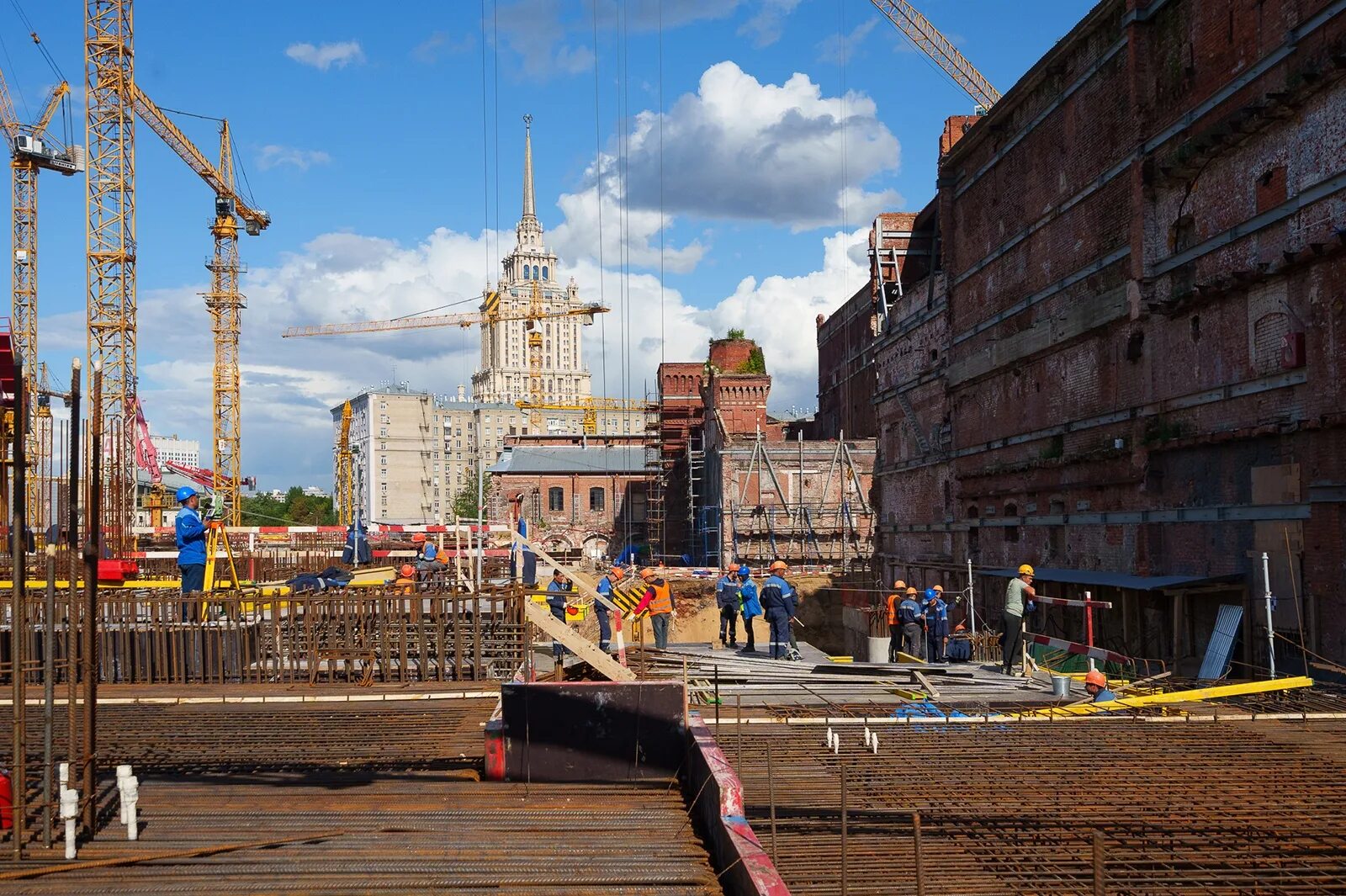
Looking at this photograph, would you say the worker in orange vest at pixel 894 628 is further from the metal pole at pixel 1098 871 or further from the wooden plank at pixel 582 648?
the metal pole at pixel 1098 871

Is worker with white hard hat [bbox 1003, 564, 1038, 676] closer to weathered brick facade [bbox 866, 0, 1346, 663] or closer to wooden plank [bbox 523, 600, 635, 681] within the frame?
weathered brick facade [bbox 866, 0, 1346, 663]

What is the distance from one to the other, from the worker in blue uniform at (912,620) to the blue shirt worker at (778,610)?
303cm

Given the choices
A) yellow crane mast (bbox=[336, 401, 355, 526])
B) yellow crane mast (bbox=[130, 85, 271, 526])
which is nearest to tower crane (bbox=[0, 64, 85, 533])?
yellow crane mast (bbox=[130, 85, 271, 526])

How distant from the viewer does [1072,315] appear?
2511 centimetres

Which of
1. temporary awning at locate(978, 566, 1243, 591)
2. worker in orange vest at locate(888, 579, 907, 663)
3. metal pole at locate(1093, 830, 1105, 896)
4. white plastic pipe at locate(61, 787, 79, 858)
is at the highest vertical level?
temporary awning at locate(978, 566, 1243, 591)

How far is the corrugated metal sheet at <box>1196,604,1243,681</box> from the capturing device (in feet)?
55.8

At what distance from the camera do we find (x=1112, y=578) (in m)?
22.0

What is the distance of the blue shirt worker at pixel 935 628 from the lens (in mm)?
21172

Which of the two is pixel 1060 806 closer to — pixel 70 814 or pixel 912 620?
pixel 70 814

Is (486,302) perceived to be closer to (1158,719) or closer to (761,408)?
(761,408)

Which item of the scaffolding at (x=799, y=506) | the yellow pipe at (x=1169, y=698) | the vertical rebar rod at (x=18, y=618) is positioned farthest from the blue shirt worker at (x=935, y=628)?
the scaffolding at (x=799, y=506)

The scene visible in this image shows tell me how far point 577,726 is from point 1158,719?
5.88m

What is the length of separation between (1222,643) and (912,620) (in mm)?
5876

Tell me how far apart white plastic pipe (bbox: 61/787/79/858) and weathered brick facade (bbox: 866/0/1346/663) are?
50.7 feet
